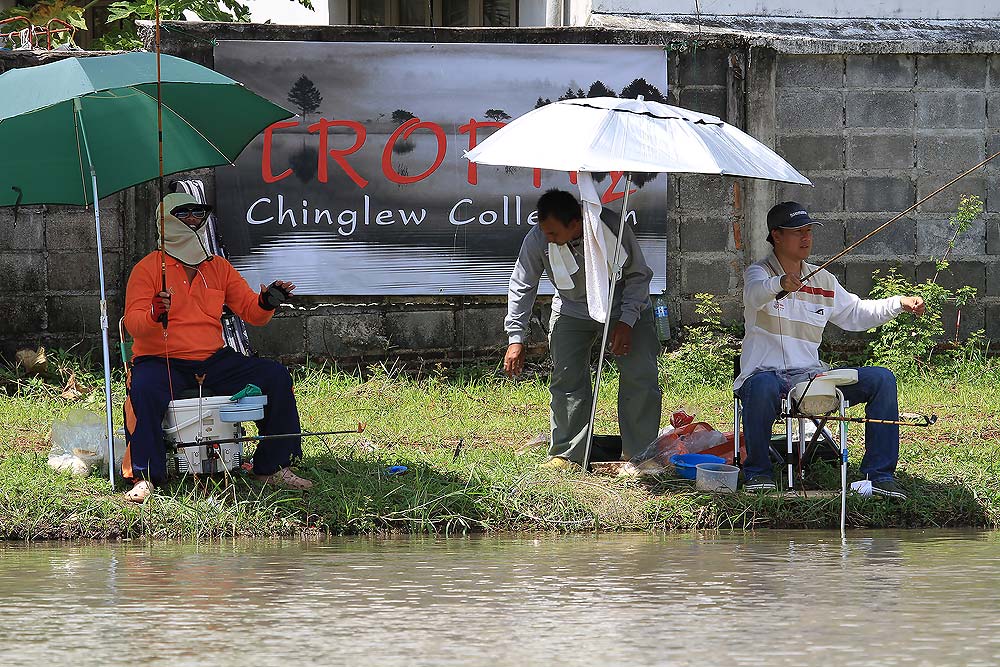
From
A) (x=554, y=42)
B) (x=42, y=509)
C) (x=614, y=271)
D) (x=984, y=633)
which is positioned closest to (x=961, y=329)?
(x=554, y=42)

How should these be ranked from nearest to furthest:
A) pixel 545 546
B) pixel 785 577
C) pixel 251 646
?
pixel 251 646
pixel 785 577
pixel 545 546

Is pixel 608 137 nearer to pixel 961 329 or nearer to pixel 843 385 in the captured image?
pixel 843 385

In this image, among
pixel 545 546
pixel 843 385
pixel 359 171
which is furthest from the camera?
pixel 359 171

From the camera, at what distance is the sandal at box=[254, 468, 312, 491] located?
21.8 ft

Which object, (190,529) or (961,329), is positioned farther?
(961,329)

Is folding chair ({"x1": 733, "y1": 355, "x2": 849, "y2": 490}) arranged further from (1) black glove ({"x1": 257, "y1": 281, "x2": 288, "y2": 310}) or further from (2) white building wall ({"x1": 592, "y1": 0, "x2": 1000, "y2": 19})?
(2) white building wall ({"x1": 592, "y1": 0, "x2": 1000, "y2": 19})

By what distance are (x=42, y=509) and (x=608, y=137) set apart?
3.21 meters

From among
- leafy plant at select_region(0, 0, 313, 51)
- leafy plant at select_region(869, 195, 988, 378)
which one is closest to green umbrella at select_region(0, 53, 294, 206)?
leafy plant at select_region(0, 0, 313, 51)

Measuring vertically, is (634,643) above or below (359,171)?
below

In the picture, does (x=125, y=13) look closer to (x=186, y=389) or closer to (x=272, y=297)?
(x=272, y=297)

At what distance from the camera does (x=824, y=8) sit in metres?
11.4

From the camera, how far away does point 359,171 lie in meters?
9.86

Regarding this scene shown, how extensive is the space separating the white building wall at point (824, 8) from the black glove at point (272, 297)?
17.8 ft

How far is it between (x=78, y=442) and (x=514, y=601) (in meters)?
3.21
